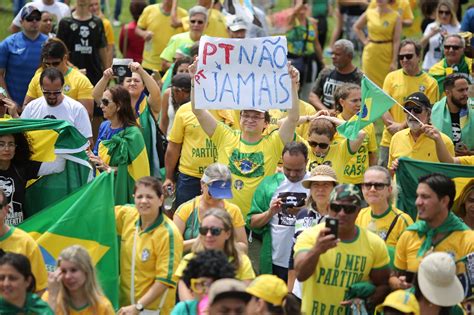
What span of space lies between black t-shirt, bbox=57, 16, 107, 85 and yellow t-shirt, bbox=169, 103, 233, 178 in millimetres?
3935

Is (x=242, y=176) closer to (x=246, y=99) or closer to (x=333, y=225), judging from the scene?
(x=246, y=99)

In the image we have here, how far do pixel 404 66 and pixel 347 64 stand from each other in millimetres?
631

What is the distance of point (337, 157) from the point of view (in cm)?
1155

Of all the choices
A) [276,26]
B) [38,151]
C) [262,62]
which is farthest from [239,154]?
[276,26]

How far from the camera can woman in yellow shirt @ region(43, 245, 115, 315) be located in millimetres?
8359

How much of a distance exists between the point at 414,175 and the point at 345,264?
7.06 ft

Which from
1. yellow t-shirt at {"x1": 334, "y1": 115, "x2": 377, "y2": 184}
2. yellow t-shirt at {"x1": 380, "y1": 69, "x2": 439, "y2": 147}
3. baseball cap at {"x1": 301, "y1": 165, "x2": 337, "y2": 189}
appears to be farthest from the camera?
yellow t-shirt at {"x1": 380, "y1": 69, "x2": 439, "y2": 147}

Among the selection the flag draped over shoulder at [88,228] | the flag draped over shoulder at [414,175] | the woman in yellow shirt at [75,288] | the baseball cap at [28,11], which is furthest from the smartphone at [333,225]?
the baseball cap at [28,11]

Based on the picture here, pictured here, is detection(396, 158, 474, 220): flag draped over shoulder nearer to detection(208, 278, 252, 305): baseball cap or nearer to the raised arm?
the raised arm

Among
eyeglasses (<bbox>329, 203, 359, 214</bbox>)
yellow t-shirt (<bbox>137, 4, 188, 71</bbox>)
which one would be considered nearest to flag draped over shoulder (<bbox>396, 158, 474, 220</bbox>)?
eyeglasses (<bbox>329, 203, 359, 214</bbox>)

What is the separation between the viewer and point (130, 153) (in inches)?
448

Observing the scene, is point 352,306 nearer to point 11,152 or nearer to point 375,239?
point 375,239

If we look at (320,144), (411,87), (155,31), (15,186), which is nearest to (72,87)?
(15,186)

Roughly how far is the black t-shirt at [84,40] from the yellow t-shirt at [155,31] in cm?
121
